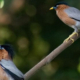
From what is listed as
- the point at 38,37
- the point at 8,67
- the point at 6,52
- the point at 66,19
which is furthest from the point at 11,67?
the point at 38,37

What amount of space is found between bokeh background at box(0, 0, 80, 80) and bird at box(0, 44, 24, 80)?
120 cm

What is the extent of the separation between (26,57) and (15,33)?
0.23 metres

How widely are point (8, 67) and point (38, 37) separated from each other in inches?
58.9

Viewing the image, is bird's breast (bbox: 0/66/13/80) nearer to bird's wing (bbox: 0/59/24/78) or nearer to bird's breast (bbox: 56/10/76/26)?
bird's wing (bbox: 0/59/24/78)

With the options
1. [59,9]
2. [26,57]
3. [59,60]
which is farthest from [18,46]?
[59,9]

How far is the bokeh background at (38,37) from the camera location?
319 cm

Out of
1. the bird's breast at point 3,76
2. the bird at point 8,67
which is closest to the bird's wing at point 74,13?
the bird at point 8,67

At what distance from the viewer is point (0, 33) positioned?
322 cm

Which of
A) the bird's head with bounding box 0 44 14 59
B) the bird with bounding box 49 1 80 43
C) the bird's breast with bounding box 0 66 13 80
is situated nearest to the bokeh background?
the bird with bounding box 49 1 80 43

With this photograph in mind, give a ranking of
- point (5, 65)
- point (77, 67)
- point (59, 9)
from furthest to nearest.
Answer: point (77, 67) → point (59, 9) → point (5, 65)

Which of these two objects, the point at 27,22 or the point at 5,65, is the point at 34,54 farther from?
the point at 5,65

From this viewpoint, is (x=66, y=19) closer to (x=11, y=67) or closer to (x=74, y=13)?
(x=74, y=13)

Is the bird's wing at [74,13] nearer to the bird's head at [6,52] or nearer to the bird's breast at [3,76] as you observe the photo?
the bird's head at [6,52]

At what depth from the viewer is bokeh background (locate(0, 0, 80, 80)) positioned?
3.19 metres
